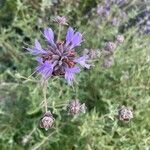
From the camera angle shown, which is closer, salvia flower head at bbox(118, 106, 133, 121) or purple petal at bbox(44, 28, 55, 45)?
purple petal at bbox(44, 28, 55, 45)

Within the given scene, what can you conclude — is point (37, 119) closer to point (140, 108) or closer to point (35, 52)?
point (140, 108)

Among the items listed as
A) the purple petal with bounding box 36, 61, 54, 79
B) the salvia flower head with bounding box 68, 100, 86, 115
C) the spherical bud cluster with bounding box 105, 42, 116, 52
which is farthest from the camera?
the spherical bud cluster with bounding box 105, 42, 116, 52

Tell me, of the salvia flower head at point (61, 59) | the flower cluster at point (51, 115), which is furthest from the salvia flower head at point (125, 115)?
the salvia flower head at point (61, 59)

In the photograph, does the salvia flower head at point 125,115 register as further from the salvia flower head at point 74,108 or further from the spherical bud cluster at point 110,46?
the spherical bud cluster at point 110,46

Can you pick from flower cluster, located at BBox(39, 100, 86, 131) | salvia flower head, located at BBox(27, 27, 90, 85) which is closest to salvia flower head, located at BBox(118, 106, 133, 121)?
flower cluster, located at BBox(39, 100, 86, 131)

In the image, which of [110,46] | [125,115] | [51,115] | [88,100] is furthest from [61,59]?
[88,100]

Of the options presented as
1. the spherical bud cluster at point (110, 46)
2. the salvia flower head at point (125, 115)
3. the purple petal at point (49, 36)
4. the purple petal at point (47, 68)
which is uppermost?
the purple petal at point (49, 36)

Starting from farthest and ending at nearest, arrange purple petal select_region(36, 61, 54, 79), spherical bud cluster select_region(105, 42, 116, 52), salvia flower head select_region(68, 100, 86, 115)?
spherical bud cluster select_region(105, 42, 116, 52) < salvia flower head select_region(68, 100, 86, 115) < purple petal select_region(36, 61, 54, 79)

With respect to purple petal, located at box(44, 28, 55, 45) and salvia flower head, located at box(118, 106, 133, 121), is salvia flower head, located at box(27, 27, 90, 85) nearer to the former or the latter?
purple petal, located at box(44, 28, 55, 45)
